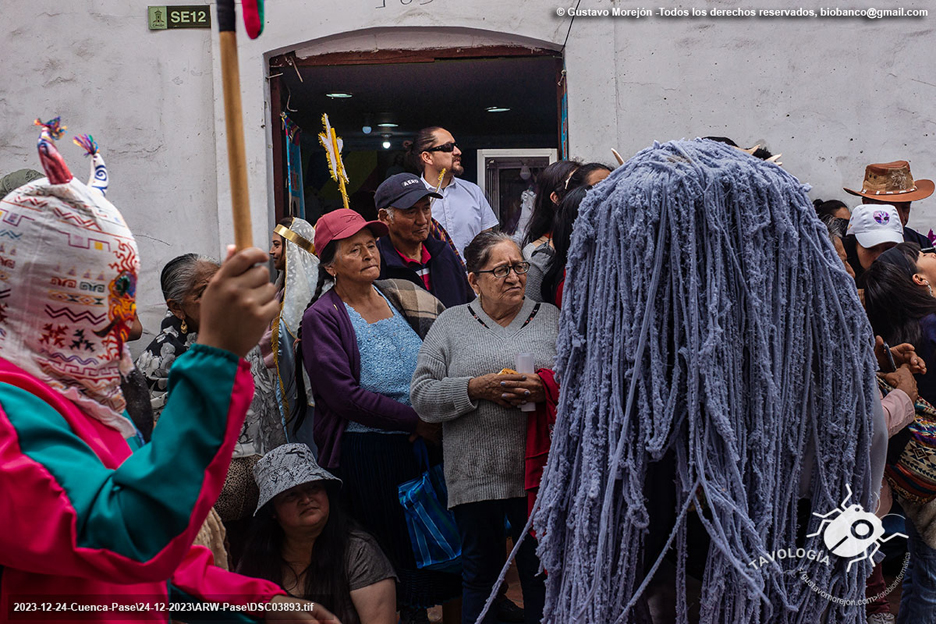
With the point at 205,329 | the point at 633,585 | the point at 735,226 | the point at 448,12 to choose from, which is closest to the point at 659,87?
the point at 448,12

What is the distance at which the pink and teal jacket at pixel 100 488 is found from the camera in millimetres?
1139

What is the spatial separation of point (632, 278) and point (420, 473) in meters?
2.04

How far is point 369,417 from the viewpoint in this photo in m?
3.65

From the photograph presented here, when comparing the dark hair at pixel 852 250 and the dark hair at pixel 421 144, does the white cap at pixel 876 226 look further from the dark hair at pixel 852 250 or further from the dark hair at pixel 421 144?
the dark hair at pixel 421 144

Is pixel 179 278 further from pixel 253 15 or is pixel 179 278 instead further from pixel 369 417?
pixel 253 15

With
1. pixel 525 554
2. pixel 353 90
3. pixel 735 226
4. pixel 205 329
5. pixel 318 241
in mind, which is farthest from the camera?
pixel 353 90

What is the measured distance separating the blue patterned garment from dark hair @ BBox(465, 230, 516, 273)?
0.50m

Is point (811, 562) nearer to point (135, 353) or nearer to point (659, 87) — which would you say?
point (659, 87)

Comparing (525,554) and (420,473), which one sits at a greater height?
(420,473)

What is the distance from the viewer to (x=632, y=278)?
198 cm

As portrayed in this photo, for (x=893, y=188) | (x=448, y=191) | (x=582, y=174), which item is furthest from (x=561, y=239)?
(x=893, y=188)

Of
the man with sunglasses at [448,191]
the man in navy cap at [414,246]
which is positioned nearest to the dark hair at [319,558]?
the man in navy cap at [414,246]

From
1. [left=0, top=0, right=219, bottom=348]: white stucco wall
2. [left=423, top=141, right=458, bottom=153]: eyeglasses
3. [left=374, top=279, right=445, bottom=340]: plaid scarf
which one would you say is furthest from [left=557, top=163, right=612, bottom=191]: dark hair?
[left=0, top=0, right=219, bottom=348]: white stucco wall

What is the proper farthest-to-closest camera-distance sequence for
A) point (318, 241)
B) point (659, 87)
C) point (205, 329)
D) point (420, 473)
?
point (659, 87)
point (318, 241)
point (420, 473)
point (205, 329)
